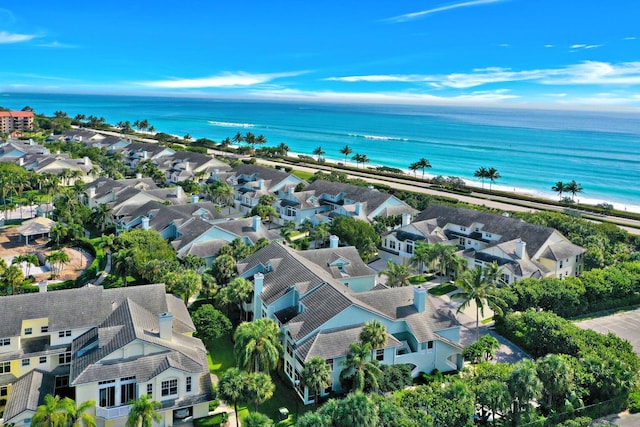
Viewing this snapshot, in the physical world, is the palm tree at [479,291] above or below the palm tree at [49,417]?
above

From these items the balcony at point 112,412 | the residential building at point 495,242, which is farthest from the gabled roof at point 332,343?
the residential building at point 495,242

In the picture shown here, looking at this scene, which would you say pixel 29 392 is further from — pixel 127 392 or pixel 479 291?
pixel 479 291

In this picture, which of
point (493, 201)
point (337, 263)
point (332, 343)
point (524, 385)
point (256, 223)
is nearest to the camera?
point (524, 385)

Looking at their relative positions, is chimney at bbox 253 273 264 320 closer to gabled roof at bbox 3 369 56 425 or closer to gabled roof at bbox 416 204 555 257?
gabled roof at bbox 3 369 56 425

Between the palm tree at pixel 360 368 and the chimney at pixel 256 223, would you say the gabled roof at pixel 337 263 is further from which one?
the palm tree at pixel 360 368

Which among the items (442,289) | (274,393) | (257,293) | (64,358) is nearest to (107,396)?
(64,358)

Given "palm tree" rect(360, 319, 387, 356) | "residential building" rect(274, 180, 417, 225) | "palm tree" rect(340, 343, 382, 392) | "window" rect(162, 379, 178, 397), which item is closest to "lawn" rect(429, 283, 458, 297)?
"residential building" rect(274, 180, 417, 225)
